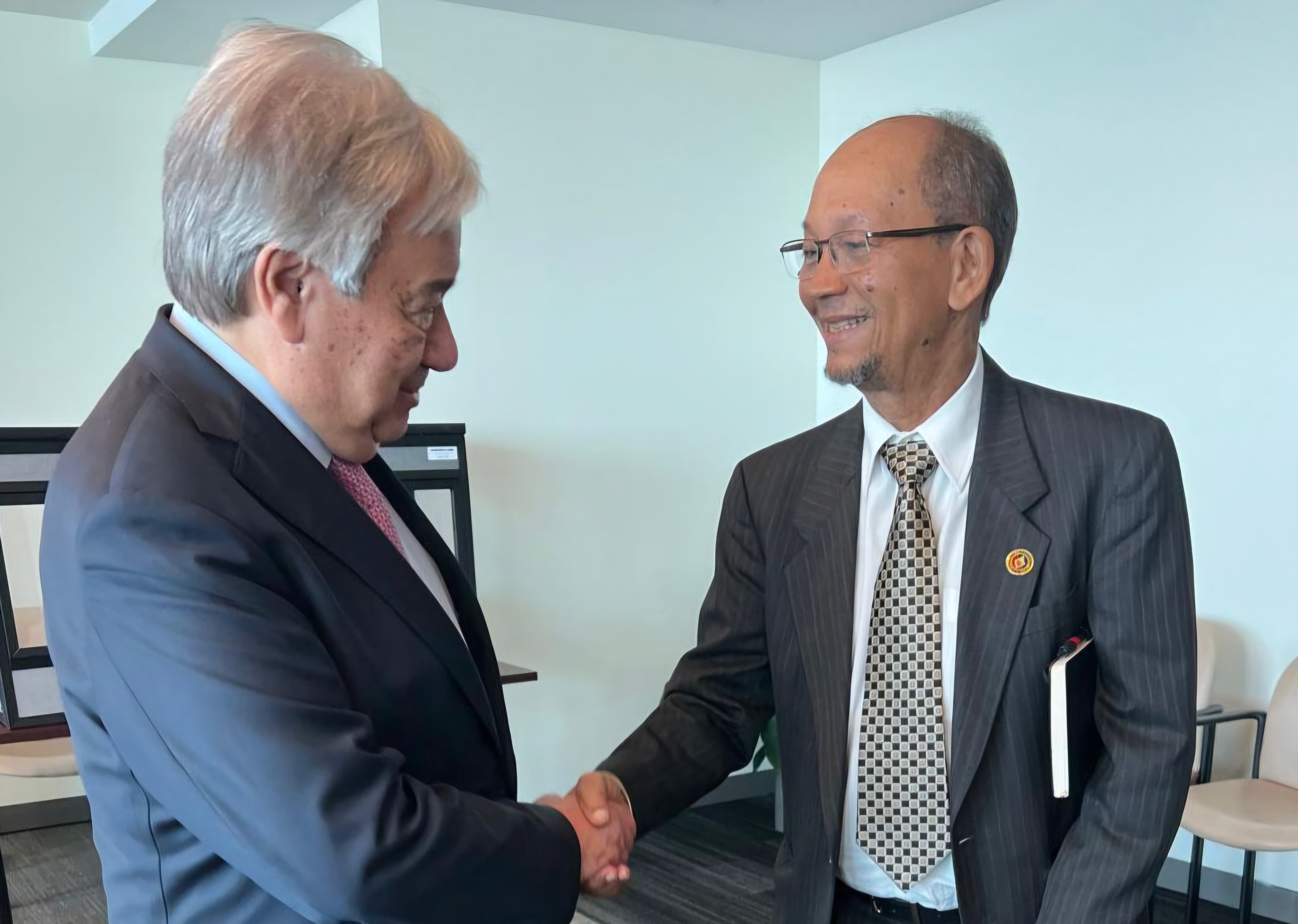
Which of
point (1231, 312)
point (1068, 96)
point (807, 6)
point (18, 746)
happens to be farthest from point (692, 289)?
point (18, 746)

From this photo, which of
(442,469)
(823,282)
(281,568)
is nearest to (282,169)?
(281,568)

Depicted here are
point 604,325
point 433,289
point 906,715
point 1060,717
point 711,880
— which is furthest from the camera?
point 604,325

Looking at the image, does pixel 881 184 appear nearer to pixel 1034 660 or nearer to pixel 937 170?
pixel 937 170

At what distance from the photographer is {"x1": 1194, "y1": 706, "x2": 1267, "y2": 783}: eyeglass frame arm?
3.47 m

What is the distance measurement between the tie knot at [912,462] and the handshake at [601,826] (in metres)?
0.61

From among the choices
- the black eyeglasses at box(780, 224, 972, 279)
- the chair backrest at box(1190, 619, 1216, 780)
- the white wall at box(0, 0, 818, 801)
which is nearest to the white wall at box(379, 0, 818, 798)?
the white wall at box(0, 0, 818, 801)

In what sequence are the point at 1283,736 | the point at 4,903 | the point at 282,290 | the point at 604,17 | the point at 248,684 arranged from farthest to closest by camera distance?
1. the point at 604,17
2. the point at 1283,736
3. the point at 4,903
4. the point at 282,290
5. the point at 248,684

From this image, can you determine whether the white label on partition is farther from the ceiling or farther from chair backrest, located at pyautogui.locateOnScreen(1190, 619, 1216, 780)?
chair backrest, located at pyautogui.locateOnScreen(1190, 619, 1216, 780)

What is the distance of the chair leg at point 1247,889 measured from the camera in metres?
3.35

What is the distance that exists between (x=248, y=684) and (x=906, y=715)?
0.86m

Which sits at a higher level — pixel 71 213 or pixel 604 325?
pixel 71 213

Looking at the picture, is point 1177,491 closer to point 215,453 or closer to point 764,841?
point 215,453

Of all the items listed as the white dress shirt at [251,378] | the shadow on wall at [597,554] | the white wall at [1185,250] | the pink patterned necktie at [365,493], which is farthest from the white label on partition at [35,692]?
the white wall at [1185,250]

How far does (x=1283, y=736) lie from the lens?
136 inches
